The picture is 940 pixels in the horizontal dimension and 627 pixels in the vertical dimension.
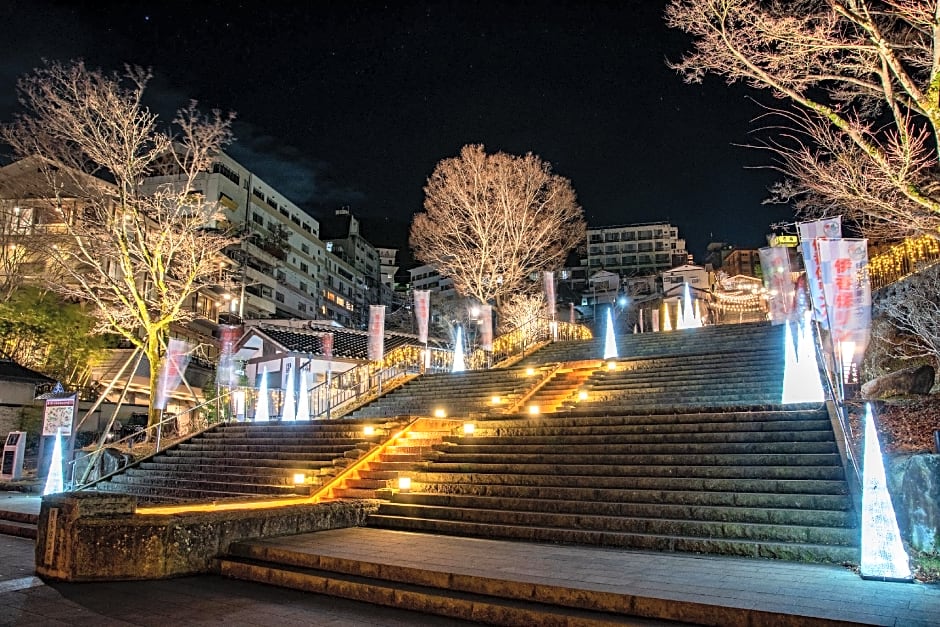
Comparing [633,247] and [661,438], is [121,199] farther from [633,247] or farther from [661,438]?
[633,247]

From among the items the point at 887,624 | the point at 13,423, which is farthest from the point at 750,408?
the point at 13,423

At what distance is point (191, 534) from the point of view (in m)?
7.84

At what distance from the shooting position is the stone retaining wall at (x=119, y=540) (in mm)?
7367

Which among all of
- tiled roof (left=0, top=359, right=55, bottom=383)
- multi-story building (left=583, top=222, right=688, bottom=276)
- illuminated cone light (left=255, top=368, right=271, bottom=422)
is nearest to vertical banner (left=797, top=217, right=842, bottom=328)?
illuminated cone light (left=255, top=368, right=271, bottom=422)

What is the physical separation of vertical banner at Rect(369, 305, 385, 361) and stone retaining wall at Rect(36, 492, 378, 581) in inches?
576

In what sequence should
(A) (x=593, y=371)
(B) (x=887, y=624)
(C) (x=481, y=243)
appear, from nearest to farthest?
(B) (x=887, y=624), (A) (x=593, y=371), (C) (x=481, y=243)

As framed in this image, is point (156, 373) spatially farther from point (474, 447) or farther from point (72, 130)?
point (474, 447)

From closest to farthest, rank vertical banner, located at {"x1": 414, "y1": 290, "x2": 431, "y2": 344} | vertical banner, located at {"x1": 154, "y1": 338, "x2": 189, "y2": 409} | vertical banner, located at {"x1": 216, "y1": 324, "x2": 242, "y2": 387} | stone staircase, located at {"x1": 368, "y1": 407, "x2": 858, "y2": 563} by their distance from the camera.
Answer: stone staircase, located at {"x1": 368, "y1": 407, "x2": 858, "y2": 563} → vertical banner, located at {"x1": 154, "y1": 338, "x2": 189, "y2": 409} → vertical banner, located at {"x1": 216, "y1": 324, "x2": 242, "y2": 387} → vertical banner, located at {"x1": 414, "y1": 290, "x2": 431, "y2": 344}

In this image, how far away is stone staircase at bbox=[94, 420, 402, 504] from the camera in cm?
1280

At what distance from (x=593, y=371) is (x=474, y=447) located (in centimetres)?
770

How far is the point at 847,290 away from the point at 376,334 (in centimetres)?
1564

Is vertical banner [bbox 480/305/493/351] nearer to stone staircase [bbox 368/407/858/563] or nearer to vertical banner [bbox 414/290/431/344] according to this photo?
vertical banner [bbox 414/290/431/344]

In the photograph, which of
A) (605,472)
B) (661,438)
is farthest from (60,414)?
(661,438)

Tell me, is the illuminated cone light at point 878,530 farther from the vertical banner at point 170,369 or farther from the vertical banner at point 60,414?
the vertical banner at point 170,369
